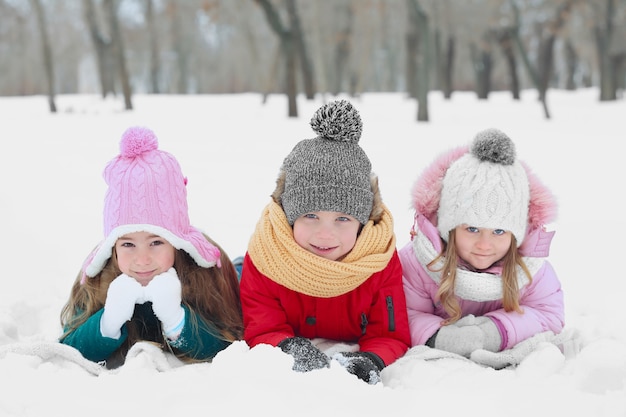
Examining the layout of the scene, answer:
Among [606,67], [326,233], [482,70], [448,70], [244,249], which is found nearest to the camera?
[326,233]

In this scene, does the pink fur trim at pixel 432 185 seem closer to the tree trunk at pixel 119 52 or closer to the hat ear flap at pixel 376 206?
the hat ear flap at pixel 376 206

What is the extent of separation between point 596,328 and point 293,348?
1.81 meters

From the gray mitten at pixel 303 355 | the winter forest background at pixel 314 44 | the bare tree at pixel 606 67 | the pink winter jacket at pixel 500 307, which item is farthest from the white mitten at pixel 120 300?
the bare tree at pixel 606 67

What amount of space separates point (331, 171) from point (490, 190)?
2.24 ft

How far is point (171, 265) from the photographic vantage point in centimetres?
271

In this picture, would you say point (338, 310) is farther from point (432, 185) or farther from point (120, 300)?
point (120, 300)

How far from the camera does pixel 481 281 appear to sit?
8.77ft

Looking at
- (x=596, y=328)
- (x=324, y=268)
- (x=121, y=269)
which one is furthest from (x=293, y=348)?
(x=596, y=328)

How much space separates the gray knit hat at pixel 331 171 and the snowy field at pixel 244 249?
63 cm

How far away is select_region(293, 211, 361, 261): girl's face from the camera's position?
98.0 inches

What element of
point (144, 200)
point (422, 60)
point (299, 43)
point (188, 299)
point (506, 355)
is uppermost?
point (299, 43)

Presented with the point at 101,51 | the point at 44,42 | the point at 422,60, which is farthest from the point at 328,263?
the point at 101,51

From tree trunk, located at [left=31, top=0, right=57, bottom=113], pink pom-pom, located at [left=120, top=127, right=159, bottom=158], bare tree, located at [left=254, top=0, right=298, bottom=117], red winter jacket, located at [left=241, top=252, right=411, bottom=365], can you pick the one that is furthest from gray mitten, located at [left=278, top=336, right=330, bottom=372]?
tree trunk, located at [left=31, top=0, right=57, bottom=113]

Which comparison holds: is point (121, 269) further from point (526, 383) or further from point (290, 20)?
point (290, 20)
